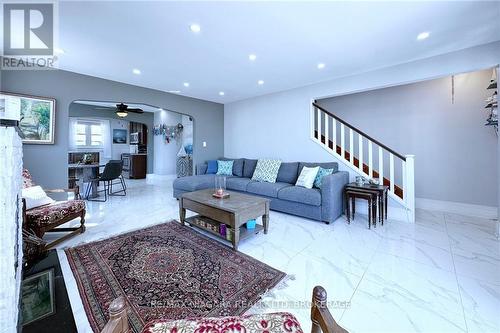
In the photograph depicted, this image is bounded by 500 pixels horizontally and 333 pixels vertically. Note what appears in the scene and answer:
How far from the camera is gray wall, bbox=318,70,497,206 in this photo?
3492mm

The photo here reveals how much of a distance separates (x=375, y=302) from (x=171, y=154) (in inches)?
284

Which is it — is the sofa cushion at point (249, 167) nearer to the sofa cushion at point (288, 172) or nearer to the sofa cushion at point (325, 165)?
the sofa cushion at point (288, 172)

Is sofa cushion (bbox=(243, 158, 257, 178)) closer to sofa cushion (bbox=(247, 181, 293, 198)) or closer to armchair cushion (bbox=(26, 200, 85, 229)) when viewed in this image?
sofa cushion (bbox=(247, 181, 293, 198))

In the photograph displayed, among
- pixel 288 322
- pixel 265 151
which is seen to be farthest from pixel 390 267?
pixel 265 151

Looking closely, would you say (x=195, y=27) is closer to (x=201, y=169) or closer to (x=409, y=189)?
(x=201, y=169)

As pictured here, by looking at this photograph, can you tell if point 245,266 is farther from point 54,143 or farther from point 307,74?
point 54,143

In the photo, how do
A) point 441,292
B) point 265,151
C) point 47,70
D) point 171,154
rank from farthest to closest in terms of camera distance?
point 171,154
point 265,151
point 47,70
point 441,292

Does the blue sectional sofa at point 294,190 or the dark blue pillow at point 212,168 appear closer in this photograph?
the blue sectional sofa at point 294,190

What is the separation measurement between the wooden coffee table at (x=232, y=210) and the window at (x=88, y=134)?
6.83m

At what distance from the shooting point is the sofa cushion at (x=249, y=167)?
193 inches

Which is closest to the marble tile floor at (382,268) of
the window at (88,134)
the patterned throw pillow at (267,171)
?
the patterned throw pillow at (267,171)

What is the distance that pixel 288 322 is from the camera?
2.65 feet

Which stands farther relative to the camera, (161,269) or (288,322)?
(161,269)

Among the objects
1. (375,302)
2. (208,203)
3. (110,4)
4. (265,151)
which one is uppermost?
(110,4)
